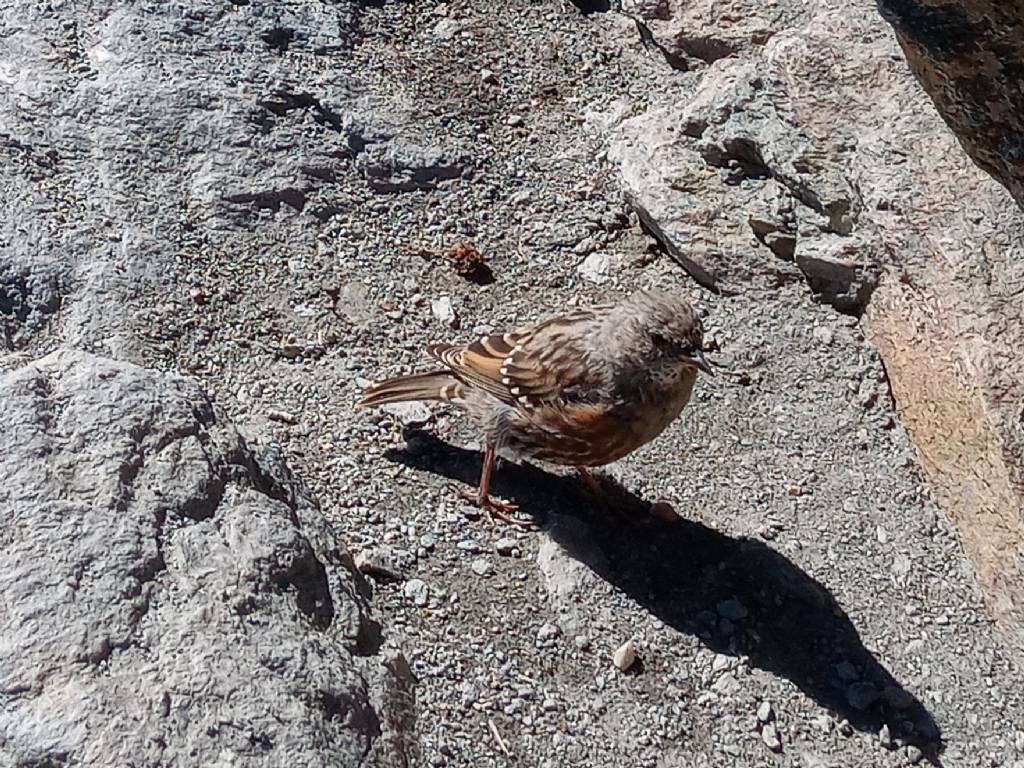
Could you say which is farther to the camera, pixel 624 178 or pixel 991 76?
pixel 624 178

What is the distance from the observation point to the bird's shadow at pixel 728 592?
551 centimetres

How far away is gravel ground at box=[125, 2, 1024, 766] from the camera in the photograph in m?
5.38

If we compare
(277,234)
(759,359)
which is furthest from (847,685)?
(277,234)

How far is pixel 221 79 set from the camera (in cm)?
741

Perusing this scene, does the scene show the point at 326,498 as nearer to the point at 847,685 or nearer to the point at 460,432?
the point at 460,432

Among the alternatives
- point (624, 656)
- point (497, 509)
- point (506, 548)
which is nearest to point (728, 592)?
Result: point (624, 656)

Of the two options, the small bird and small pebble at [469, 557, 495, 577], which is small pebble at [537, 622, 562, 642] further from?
the small bird

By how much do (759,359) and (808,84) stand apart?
1.48 metres

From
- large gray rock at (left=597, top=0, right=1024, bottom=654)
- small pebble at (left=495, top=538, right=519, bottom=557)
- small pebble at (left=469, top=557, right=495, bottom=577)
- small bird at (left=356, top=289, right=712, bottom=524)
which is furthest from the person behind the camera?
small bird at (left=356, top=289, right=712, bottom=524)

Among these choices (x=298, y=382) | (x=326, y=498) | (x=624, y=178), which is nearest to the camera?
(x=326, y=498)

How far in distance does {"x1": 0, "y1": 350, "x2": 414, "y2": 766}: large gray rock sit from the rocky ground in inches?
11.2

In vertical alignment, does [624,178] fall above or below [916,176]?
below

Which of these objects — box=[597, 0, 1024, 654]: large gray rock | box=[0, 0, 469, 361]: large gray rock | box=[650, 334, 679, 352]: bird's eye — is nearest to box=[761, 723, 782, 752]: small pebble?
box=[597, 0, 1024, 654]: large gray rock

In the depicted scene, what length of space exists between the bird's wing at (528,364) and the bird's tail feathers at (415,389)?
70 millimetres
